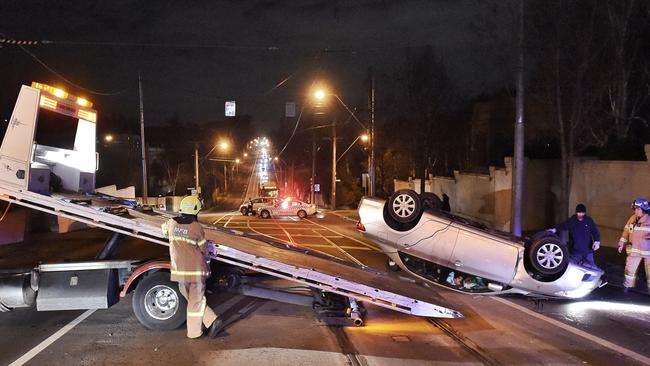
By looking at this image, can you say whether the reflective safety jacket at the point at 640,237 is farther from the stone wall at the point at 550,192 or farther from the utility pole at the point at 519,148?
the stone wall at the point at 550,192

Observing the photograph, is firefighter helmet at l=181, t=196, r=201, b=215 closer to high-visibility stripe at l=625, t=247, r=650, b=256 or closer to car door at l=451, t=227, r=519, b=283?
car door at l=451, t=227, r=519, b=283

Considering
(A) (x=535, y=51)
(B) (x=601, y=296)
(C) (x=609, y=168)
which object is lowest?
(B) (x=601, y=296)

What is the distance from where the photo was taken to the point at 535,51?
14.7m

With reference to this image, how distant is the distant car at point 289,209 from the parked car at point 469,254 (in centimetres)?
2306

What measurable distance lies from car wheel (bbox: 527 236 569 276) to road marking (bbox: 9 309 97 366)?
6456 mm

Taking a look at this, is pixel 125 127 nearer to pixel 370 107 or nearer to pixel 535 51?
pixel 370 107

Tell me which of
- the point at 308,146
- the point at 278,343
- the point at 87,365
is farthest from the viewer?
the point at 308,146

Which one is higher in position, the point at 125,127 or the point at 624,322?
the point at 125,127

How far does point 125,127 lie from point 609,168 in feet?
213

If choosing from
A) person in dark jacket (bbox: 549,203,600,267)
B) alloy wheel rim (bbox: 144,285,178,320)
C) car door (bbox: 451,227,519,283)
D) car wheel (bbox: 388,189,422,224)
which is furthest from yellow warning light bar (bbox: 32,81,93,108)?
person in dark jacket (bbox: 549,203,600,267)

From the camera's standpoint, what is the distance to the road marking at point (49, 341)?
5660 mm

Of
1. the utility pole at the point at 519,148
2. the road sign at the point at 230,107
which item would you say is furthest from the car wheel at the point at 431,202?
the road sign at the point at 230,107

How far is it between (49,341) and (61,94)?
3382 millimetres

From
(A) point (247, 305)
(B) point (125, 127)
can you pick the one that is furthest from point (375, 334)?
(B) point (125, 127)
